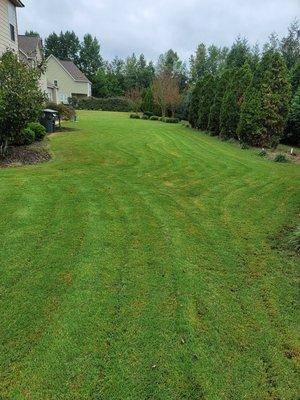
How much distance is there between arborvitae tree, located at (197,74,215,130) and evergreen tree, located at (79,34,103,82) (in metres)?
58.7

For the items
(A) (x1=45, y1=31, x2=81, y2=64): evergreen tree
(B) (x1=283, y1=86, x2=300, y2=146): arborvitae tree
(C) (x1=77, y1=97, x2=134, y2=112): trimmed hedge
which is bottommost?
(C) (x1=77, y1=97, x2=134, y2=112): trimmed hedge

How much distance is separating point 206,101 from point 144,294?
69.2 ft

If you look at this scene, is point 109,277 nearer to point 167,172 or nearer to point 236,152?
point 167,172

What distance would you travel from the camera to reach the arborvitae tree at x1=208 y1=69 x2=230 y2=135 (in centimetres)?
2056

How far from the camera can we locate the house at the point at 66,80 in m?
52.2

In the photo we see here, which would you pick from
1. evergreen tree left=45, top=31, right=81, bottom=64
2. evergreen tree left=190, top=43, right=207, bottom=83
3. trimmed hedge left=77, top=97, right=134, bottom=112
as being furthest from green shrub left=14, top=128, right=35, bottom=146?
evergreen tree left=45, top=31, right=81, bottom=64

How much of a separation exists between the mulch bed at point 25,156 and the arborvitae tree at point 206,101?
13528 millimetres

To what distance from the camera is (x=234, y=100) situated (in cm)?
1806

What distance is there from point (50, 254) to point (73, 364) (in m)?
2.03

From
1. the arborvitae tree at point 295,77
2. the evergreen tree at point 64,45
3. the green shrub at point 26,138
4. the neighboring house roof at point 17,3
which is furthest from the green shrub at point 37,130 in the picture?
the evergreen tree at point 64,45

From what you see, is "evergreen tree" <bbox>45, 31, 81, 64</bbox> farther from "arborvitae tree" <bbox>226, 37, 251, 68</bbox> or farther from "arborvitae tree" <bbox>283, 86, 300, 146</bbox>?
"arborvitae tree" <bbox>283, 86, 300, 146</bbox>

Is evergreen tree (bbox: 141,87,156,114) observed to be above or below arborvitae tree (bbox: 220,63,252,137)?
below

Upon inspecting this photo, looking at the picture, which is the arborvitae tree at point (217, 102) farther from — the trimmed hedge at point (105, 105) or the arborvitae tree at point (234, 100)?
the trimmed hedge at point (105, 105)

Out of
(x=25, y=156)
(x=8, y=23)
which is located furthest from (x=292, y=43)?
(x=25, y=156)
